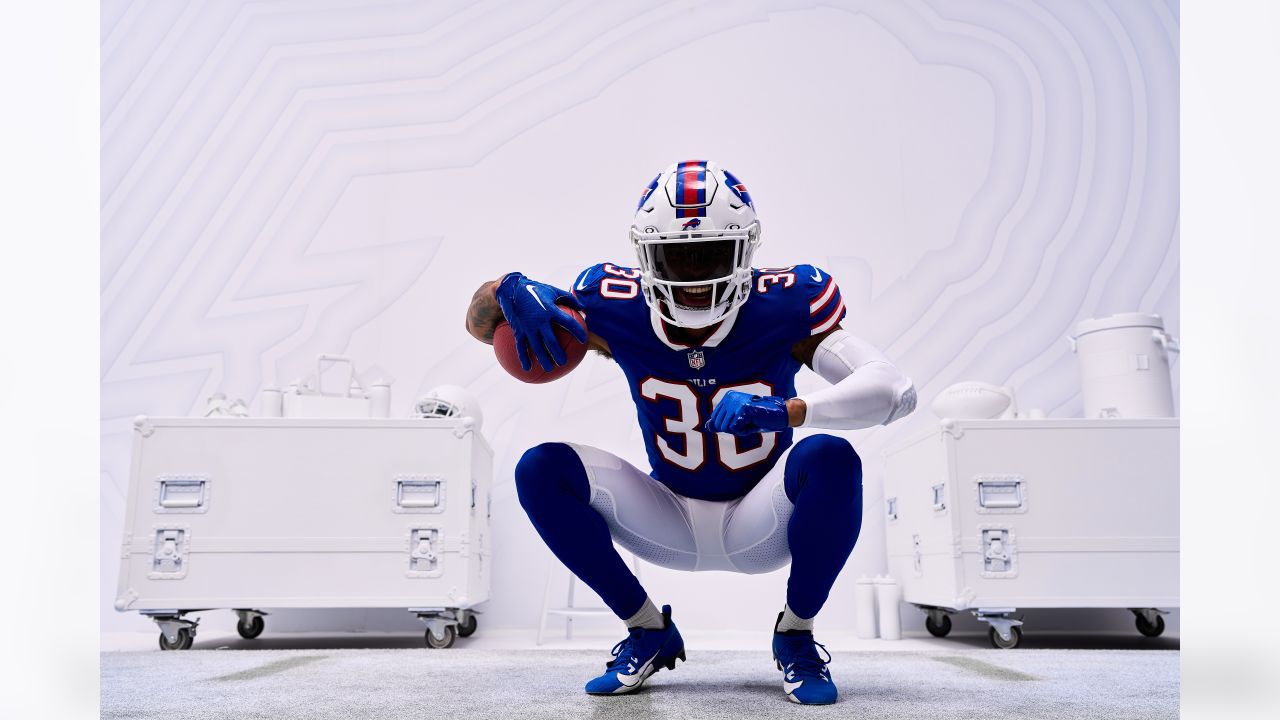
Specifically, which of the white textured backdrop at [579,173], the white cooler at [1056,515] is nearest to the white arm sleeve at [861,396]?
the white cooler at [1056,515]

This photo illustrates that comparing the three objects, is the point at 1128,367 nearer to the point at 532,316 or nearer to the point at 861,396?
the point at 861,396

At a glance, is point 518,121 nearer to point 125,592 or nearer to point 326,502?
point 326,502

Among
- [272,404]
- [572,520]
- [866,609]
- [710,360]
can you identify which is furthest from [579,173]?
[572,520]

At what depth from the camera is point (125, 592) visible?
118 inches

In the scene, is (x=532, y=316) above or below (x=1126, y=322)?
below

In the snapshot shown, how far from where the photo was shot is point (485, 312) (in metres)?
1.80

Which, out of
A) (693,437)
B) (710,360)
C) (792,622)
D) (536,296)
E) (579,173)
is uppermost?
(579,173)

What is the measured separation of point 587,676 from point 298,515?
1.38 metres

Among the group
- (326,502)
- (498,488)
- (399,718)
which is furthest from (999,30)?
(399,718)

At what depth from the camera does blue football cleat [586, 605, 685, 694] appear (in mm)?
1730

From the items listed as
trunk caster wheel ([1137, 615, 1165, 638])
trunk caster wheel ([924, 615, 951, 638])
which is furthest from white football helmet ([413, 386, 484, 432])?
trunk caster wheel ([1137, 615, 1165, 638])

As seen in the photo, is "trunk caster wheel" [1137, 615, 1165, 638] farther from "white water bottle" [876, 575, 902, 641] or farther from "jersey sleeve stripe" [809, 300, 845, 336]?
"jersey sleeve stripe" [809, 300, 845, 336]

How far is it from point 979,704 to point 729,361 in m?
0.72
